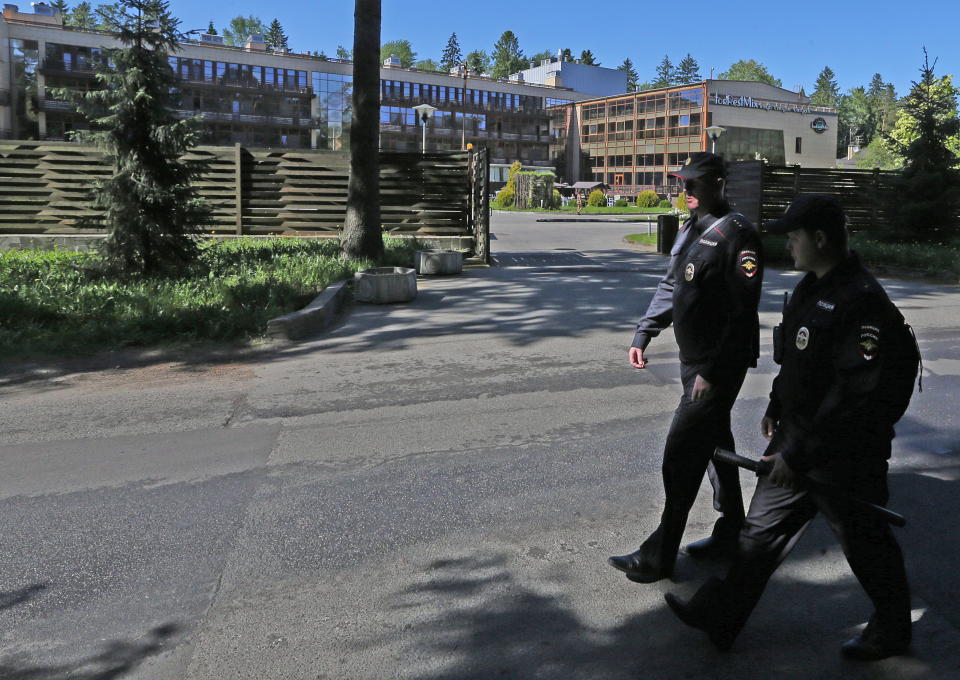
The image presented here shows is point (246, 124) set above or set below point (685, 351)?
above

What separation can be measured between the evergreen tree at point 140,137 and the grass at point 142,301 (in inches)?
22.8

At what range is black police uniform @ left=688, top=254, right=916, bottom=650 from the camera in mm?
2836

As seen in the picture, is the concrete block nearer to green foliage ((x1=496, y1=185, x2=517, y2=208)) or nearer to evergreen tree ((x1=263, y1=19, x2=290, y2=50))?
green foliage ((x1=496, y1=185, x2=517, y2=208))

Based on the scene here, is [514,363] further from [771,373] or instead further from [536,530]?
[536,530]

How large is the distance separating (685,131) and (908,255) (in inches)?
2597

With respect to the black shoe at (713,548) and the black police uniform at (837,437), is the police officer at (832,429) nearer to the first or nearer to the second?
the black police uniform at (837,437)

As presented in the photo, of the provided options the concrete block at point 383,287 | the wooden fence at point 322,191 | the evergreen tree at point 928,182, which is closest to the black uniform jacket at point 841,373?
the concrete block at point 383,287

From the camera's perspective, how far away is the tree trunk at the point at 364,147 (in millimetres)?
15852

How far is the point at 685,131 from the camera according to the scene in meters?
80.4

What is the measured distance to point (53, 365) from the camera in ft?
27.1

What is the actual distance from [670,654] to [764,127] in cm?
8783

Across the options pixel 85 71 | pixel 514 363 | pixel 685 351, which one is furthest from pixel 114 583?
pixel 85 71

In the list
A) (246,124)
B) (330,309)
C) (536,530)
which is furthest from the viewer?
(246,124)

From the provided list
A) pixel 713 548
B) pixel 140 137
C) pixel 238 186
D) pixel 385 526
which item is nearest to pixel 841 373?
pixel 713 548
